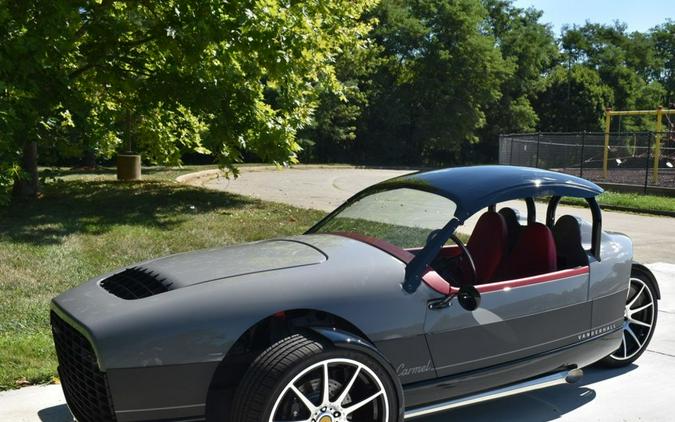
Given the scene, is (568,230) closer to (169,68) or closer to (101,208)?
(101,208)

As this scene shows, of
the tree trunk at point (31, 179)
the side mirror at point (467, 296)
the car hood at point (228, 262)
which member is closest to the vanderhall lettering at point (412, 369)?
the side mirror at point (467, 296)

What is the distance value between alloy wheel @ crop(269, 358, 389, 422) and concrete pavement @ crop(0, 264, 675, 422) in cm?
83

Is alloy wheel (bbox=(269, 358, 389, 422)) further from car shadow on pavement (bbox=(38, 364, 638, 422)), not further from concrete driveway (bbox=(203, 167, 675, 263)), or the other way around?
concrete driveway (bbox=(203, 167, 675, 263))

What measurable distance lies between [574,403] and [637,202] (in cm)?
1515

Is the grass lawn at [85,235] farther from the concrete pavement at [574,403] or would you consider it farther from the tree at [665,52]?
the tree at [665,52]

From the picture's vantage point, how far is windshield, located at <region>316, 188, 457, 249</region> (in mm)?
3869

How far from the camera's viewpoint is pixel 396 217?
13.7 ft

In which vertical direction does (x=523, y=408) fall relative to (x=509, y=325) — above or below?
below

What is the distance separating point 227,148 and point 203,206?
136 cm

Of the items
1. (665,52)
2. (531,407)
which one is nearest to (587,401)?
(531,407)

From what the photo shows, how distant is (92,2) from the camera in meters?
11.2

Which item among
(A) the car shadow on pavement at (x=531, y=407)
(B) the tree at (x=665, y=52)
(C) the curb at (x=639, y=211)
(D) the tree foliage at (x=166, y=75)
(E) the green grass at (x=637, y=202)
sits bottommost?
(C) the curb at (x=639, y=211)

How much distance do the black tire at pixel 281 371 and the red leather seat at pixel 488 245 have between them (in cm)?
137

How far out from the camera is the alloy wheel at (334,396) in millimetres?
2803
